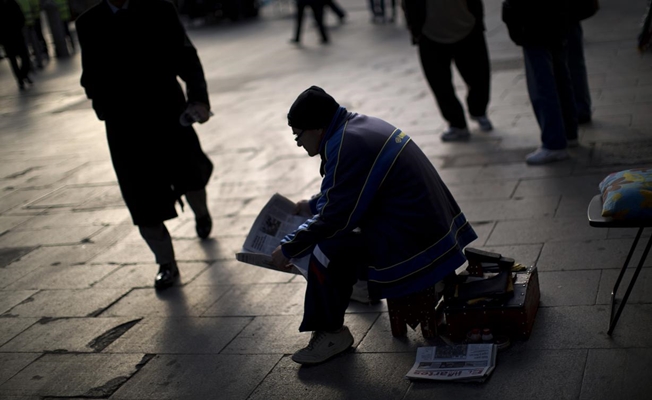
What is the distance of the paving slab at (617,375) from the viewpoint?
3281mm

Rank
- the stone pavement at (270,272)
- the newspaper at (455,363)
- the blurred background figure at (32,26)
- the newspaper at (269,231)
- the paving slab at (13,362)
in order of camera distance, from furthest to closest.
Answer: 1. the blurred background figure at (32,26)
2. the paving slab at (13,362)
3. the newspaper at (269,231)
4. the stone pavement at (270,272)
5. the newspaper at (455,363)

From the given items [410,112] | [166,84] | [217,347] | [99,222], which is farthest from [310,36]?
[217,347]

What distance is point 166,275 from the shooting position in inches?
211

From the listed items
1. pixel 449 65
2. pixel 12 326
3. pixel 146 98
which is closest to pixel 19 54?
pixel 449 65

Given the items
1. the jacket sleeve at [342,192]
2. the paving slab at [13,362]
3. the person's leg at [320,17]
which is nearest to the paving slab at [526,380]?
the jacket sleeve at [342,192]

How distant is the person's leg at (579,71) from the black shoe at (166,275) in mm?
3891

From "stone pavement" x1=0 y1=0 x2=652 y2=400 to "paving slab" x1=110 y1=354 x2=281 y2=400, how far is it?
1cm

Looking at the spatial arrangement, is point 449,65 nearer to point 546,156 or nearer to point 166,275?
point 546,156

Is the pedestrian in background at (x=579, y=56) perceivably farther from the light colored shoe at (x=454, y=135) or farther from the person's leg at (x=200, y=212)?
the person's leg at (x=200, y=212)

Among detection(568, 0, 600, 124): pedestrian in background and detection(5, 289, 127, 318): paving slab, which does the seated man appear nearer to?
detection(5, 289, 127, 318): paving slab

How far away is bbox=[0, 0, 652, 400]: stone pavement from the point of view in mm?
3785

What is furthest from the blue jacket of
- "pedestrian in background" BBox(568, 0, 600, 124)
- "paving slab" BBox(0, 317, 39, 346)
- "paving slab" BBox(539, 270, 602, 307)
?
"pedestrian in background" BBox(568, 0, 600, 124)

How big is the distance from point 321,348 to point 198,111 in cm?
203

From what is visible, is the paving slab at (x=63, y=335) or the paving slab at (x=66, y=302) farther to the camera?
the paving slab at (x=66, y=302)
